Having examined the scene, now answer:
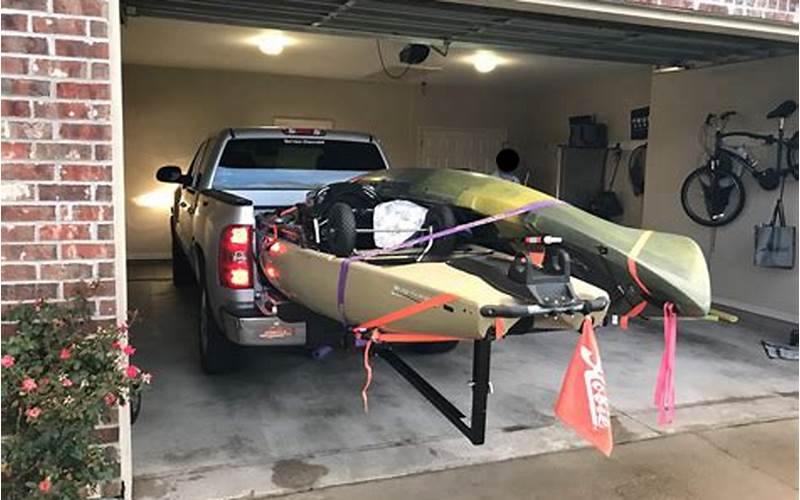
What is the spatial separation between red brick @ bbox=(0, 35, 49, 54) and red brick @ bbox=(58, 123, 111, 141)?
0.30 metres

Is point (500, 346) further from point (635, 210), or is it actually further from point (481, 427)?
point (635, 210)

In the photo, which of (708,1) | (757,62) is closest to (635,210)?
(757,62)

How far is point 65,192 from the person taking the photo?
2838mm

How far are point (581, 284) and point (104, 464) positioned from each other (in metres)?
2.15

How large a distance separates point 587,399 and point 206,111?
9.59 meters

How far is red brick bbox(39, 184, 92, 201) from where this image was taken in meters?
2.81

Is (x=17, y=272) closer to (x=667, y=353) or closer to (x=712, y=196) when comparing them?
(x=667, y=353)

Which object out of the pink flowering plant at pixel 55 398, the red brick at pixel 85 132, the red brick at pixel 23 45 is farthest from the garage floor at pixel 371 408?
the red brick at pixel 23 45

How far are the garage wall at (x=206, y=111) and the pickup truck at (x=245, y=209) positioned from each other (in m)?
4.47

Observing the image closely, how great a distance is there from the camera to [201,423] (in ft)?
13.7

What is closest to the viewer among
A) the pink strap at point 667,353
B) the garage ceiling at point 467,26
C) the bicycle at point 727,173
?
the pink strap at point 667,353

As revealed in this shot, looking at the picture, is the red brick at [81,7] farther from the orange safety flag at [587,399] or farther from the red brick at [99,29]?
the orange safety flag at [587,399]

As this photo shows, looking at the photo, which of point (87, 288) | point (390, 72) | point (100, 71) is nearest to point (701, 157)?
point (390, 72)

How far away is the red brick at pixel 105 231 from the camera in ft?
9.52
